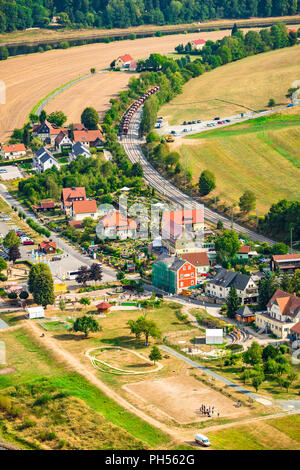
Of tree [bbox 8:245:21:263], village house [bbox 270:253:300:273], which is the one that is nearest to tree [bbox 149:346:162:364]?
village house [bbox 270:253:300:273]

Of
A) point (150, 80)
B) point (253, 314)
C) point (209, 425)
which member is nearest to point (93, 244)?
point (253, 314)

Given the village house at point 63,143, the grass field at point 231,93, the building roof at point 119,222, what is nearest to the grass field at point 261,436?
the building roof at point 119,222

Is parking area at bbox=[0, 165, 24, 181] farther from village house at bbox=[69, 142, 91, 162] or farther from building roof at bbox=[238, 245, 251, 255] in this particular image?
building roof at bbox=[238, 245, 251, 255]

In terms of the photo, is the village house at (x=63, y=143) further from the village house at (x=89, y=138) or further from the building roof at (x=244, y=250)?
the building roof at (x=244, y=250)

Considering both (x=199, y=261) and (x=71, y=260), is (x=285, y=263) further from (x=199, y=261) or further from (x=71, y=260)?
(x=71, y=260)

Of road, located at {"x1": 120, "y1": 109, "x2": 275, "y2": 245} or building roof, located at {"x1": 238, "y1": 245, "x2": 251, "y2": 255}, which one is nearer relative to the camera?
building roof, located at {"x1": 238, "y1": 245, "x2": 251, "y2": 255}

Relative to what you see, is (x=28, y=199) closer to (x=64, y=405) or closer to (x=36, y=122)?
(x=36, y=122)
